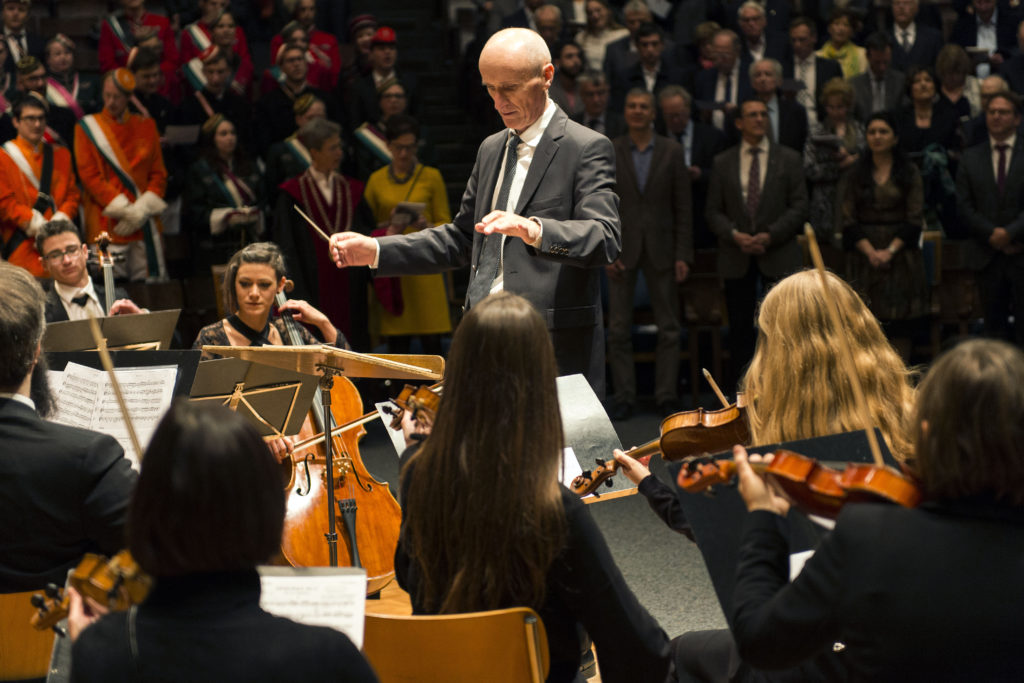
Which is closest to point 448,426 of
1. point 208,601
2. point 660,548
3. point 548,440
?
point 548,440

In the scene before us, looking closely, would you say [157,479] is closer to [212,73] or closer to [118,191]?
[118,191]

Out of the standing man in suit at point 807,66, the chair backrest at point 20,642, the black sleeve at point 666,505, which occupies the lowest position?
the chair backrest at point 20,642

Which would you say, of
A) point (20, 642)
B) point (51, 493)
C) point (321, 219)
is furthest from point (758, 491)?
point (321, 219)

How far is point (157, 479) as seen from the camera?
1294 millimetres

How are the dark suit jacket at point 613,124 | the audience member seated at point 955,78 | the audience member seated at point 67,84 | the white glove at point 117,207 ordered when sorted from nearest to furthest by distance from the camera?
1. the white glove at point 117,207
2. the dark suit jacket at point 613,124
3. the audience member seated at point 67,84
4. the audience member seated at point 955,78

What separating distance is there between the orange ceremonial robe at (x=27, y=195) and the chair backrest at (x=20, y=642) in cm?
387

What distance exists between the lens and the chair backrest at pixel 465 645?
5.30 ft

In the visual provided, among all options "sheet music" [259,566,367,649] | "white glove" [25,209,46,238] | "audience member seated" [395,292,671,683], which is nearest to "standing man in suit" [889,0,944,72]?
"white glove" [25,209,46,238]

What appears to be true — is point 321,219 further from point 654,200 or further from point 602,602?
point 602,602

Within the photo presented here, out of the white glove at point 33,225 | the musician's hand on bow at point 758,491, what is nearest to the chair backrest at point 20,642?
the musician's hand on bow at point 758,491

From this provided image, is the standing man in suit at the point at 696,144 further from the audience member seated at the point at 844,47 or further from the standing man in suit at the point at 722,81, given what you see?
the audience member seated at the point at 844,47

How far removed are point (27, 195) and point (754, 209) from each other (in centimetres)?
372

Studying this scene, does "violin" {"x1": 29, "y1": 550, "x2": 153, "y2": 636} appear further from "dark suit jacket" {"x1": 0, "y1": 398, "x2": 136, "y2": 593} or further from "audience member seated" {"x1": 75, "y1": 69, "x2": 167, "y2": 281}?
"audience member seated" {"x1": 75, "y1": 69, "x2": 167, "y2": 281}

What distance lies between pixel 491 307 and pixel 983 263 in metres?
5.06
